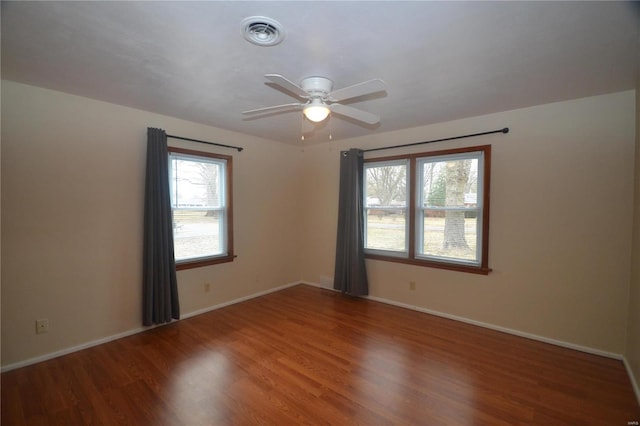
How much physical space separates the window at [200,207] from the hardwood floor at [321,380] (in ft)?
3.21

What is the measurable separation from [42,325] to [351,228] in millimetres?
3593

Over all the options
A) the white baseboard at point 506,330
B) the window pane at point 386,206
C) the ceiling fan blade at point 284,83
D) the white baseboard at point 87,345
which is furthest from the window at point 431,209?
the white baseboard at point 87,345

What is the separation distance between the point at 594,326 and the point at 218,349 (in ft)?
12.3

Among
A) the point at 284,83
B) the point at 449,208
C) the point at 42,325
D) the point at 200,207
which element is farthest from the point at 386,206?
the point at 42,325

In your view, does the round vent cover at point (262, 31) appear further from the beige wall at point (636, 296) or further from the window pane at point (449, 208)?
the beige wall at point (636, 296)

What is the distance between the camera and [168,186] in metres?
3.30

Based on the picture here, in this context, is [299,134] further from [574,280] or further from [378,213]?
[574,280]

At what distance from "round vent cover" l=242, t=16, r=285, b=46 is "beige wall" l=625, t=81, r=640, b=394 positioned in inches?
121

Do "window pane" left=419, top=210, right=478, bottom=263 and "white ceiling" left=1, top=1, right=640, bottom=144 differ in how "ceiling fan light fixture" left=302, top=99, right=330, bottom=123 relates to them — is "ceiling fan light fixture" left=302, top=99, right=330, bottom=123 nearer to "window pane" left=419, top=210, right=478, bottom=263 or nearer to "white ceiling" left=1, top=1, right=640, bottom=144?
"white ceiling" left=1, top=1, right=640, bottom=144

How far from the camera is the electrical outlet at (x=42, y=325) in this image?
2.62 meters

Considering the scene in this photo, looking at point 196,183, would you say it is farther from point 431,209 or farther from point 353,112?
point 431,209

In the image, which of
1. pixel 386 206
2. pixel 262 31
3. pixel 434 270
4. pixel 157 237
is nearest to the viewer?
pixel 262 31

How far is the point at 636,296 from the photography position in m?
2.37

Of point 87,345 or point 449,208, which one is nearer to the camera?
point 87,345
